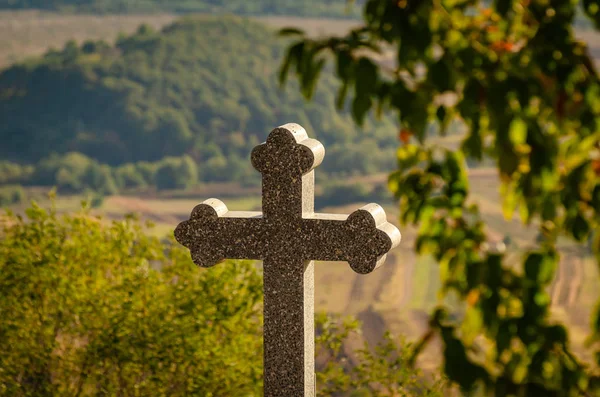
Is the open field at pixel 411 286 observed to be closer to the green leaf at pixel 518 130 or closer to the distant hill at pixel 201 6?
the distant hill at pixel 201 6

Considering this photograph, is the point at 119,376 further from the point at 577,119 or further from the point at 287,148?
the point at 577,119

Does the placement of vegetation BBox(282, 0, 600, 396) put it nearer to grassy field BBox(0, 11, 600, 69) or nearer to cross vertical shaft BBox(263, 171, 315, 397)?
cross vertical shaft BBox(263, 171, 315, 397)

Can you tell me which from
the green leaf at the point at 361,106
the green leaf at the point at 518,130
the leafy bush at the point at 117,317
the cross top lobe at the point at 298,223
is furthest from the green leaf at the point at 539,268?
the leafy bush at the point at 117,317

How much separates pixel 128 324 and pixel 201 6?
58.7 metres

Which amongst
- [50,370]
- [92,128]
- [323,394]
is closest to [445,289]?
[323,394]

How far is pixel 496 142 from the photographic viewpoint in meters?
1.99

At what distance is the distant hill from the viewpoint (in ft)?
184

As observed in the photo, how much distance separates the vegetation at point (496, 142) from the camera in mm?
1984

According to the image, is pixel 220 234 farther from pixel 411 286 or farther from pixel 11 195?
pixel 11 195

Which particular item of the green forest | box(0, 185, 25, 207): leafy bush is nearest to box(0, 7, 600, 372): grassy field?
the green forest

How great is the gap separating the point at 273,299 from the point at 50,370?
2912mm

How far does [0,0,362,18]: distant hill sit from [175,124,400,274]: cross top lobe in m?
50.5

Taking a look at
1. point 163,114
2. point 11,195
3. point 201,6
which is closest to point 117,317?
point 11,195

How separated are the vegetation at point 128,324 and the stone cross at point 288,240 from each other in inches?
69.0
